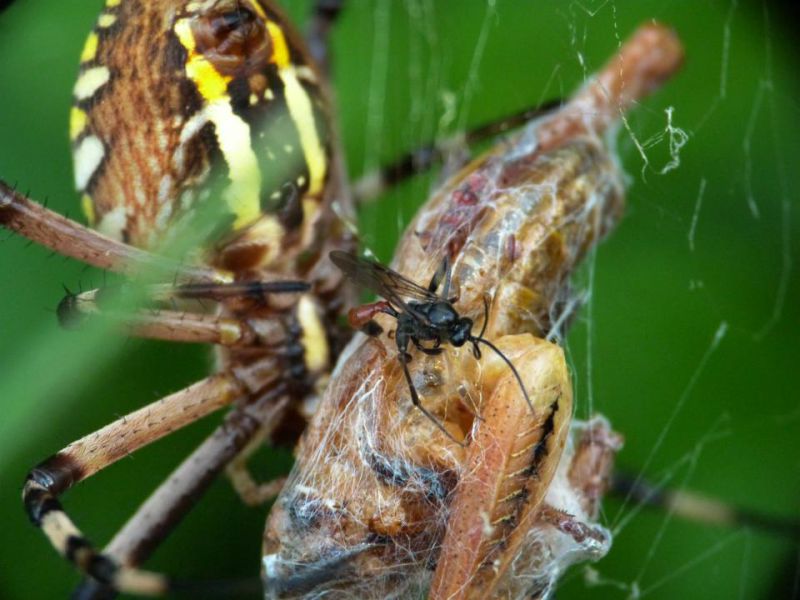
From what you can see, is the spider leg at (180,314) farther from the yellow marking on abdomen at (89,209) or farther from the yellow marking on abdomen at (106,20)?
the yellow marking on abdomen at (106,20)

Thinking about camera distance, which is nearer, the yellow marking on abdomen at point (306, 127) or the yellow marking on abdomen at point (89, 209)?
the yellow marking on abdomen at point (306, 127)

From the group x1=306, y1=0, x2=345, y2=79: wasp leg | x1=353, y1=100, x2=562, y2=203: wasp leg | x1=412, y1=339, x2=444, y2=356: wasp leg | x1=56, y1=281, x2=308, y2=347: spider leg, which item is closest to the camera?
x1=412, y1=339, x2=444, y2=356: wasp leg

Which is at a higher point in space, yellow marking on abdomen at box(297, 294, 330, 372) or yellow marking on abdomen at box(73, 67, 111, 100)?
yellow marking on abdomen at box(73, 67, 111, 100)

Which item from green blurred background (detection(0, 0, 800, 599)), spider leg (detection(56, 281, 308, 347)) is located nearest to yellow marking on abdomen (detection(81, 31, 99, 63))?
green blurred background (detection(0, 0, 800, 599))

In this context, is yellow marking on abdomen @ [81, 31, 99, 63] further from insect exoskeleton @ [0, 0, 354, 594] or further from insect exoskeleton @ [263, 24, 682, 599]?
insect exoskeleton @ [263, 24, 682, 599]

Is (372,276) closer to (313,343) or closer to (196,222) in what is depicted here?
(196,222)

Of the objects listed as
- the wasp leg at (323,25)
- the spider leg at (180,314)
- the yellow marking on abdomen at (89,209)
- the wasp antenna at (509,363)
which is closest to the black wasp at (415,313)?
the wasp antenna at (509,363)

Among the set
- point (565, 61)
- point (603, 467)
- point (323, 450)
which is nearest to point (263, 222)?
point (323, 450)
